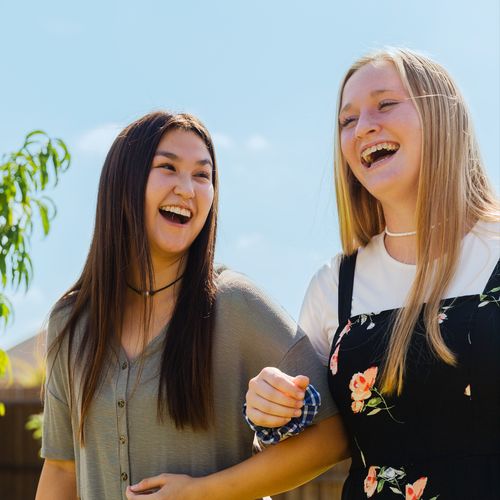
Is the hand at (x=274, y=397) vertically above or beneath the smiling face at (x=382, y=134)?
beneath

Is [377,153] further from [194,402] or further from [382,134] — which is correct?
[194,402]

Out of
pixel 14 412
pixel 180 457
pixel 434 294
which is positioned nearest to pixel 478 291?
pixel 434 294

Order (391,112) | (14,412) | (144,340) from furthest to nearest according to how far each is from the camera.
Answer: (14,412) → (144,340) → (391,112)

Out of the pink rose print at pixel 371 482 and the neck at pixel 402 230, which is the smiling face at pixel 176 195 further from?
the pink rose print at pixel 371 482

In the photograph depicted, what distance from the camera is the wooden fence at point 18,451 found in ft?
23.5

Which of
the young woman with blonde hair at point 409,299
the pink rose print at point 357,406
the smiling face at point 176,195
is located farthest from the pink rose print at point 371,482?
the smiling face at point 176,195

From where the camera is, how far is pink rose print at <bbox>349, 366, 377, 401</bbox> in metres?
1.90

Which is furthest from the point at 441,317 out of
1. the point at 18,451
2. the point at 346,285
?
the point at 18,451

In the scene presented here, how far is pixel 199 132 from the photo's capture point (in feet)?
7.50

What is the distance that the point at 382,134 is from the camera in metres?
2.01

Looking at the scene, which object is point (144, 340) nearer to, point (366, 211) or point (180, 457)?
point (180, 457)

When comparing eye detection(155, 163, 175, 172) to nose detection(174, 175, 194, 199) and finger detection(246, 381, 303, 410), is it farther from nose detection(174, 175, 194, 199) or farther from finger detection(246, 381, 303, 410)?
finger detection(246, 381, 303, 410)

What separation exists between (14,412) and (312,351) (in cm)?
566

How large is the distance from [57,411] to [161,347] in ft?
1.17
